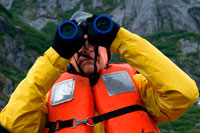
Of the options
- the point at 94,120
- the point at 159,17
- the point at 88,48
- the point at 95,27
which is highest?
the point at 95,27

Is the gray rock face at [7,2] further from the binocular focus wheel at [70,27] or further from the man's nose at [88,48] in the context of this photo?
the binocular focus wheel at [70,27]

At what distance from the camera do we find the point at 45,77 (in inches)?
77.9

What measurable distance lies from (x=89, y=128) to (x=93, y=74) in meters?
0.66

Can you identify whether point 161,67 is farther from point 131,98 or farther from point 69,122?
point 69,122

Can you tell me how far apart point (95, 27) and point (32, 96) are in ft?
2.89

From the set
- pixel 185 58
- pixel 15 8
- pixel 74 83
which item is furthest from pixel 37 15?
pixel 74 83

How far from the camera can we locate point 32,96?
1.93 metres

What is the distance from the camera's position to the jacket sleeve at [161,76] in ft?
5.89

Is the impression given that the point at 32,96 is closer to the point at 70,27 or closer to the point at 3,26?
the point at 70,27

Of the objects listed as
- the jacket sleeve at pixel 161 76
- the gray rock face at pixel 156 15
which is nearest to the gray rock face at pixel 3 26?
the jacket sleeve at pixel 161 76

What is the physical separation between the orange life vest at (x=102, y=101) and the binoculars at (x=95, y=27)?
0.75 m

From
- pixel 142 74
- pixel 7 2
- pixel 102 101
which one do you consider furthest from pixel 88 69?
pixel 7 2

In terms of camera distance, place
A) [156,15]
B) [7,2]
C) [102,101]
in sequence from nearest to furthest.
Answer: [102,101] → [156,15] → [7,2]

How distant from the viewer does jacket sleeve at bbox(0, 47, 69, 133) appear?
1.89 m
